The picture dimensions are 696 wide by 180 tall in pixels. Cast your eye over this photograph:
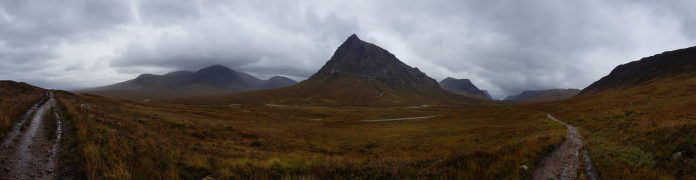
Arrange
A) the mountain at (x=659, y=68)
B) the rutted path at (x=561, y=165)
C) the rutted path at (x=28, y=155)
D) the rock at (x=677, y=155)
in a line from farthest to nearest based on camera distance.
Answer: the mountain at (x=659, y=68)
the rutted path at (x=561, y=165)
the rock at (x=677, y=155)
the rutted path at (x=28, y=155)

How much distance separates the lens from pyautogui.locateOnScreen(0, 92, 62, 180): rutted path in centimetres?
665

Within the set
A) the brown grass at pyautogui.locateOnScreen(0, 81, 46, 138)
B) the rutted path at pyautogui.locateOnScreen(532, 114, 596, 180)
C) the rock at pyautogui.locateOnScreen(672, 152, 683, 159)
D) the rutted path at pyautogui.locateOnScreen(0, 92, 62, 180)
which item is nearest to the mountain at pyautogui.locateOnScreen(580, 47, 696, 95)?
the rutted path at pyautogui.locateOnScreen(532, 114, 596, 180)

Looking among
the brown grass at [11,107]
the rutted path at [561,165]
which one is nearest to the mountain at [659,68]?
the rutted path at [561,165]

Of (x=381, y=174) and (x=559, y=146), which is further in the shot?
(x=559, y=146)

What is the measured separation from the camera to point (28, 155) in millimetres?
7812

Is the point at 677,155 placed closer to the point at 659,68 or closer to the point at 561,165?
the point at 561,165

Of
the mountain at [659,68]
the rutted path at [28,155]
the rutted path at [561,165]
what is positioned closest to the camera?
the rutted path at [28,155]

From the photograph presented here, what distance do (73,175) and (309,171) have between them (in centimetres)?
717

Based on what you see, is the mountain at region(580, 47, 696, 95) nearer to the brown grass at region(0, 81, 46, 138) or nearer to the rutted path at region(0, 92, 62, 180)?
the rutted path at region(0, 92, 62, 180)

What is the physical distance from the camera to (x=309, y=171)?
9.16m

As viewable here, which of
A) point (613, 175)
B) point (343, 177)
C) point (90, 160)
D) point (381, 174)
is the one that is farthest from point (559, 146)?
point (90, 160)

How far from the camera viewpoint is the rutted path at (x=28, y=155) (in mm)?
6652

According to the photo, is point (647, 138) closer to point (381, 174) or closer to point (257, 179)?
point (381, 174)

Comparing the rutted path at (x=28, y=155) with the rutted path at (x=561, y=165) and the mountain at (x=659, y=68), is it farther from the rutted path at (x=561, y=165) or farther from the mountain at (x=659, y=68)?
the mountain at (x=659, y=68)
